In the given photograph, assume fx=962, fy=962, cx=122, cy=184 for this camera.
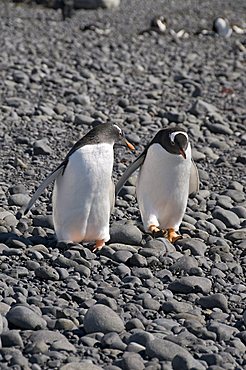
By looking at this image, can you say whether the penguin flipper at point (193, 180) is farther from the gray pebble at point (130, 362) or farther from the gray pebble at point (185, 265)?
the gray pebble at point (130, 362)

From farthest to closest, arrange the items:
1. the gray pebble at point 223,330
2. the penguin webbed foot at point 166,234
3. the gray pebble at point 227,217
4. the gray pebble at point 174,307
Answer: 1. the gray pebble at point 227,217
2. the penguin webbed foot at point 166,234
3. the gray pebble at point 174,307
4. the gray pebble at point 223,330

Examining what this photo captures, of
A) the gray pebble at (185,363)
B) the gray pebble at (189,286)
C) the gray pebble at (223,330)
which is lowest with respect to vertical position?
the gray pebble at (189,286)

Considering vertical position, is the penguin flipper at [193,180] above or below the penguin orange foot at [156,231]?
above

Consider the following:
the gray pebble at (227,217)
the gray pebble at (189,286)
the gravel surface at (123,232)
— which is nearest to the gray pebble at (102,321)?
the gravel surface at (123,232)

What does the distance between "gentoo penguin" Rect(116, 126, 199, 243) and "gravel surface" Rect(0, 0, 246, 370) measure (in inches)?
6.8

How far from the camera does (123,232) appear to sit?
20.7ft

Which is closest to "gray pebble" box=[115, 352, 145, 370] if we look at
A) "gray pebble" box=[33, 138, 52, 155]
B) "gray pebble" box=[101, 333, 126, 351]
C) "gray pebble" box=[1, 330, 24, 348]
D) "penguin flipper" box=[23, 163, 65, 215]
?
"gray pebble" box=[101, 333, 126, 351]

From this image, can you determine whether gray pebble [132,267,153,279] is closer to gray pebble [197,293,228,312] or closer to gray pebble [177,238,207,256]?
gray pebble [197,293,228,312]

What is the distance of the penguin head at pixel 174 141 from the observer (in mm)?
6301

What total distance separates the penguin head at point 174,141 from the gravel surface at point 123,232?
22.9 inches

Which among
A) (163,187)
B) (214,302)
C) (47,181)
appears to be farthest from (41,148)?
(214,302)

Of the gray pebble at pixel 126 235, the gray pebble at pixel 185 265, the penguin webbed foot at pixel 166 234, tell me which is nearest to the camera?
the gray pebble at pixel 185 265

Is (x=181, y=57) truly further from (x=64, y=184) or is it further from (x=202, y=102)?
(x=64, y=184)

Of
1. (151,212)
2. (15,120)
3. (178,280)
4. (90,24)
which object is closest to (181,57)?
(90,24)
